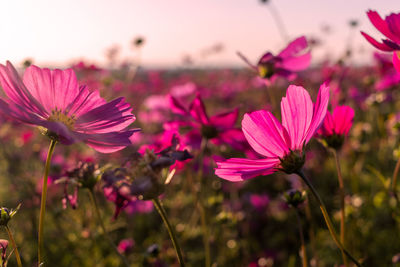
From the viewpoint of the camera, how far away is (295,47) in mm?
1094

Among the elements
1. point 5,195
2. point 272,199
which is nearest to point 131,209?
point 272,199

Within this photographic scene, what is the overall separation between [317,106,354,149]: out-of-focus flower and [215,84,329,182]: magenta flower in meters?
0.18

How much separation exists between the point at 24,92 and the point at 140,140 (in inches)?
135

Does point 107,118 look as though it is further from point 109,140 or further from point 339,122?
point 339,122

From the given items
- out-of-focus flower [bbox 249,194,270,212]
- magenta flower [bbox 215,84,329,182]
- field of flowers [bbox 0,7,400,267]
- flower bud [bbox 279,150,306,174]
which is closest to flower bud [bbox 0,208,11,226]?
field of flowers [bbox 0,7,400,267]

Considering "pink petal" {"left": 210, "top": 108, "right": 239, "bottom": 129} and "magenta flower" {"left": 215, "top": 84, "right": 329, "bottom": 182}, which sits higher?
"magenta flower" {"left": 215, "top": 84, "right": 329, "bottom": 182}

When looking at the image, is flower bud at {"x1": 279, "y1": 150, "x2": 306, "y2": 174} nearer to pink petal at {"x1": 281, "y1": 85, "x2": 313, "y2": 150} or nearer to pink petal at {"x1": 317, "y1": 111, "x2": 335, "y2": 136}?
pink petal at {"x1": 281, "y1": 85, "x2": 313, "y2": 150}

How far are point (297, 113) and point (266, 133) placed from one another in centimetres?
7

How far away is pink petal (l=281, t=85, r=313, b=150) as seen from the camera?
0.60 meters

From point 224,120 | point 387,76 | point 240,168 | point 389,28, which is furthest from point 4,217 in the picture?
point 387,76

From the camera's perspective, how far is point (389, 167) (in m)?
2.79

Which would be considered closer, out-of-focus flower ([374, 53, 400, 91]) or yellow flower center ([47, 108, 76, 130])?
yellow flower center ([47, 108, 76, 130])

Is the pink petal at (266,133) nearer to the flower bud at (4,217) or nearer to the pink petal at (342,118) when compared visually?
the pink petal at (342,118)

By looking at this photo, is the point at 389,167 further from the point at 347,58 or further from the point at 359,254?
the point at 359,254
